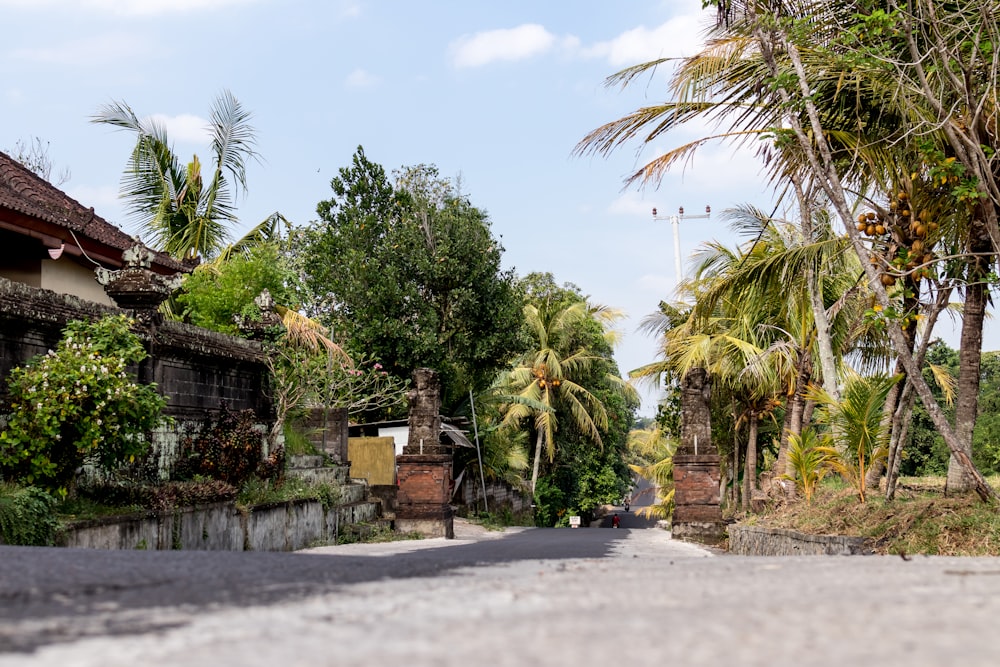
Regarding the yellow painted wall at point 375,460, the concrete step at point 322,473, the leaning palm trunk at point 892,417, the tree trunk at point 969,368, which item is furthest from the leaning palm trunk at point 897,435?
the yellow painted wall at point 375,460

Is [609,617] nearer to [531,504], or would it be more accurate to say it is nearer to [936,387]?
[531,504]

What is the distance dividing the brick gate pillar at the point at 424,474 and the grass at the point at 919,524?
25.1 feet

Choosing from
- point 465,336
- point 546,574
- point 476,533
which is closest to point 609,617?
point 546,574

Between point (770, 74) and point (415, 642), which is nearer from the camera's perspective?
point (415, 642)

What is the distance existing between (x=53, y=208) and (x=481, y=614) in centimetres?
1329

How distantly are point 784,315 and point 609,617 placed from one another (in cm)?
1801

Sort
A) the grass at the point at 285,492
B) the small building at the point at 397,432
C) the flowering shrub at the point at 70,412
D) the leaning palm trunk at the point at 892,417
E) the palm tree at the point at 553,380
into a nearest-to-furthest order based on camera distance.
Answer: the flowering shrub at the point at 70,412 → the leaning palm trunk at the point at 892,417 → the grass at the point at 285,492 → the small building at the point at 397,432 → the palm tree at the point at 553,380

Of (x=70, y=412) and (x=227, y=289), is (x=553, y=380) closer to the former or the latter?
(x=227, y=289)

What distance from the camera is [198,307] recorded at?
59.1 feet

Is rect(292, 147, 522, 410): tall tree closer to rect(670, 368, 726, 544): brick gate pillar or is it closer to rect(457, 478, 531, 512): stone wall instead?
rect(457, 478, 531, 512): stone wall

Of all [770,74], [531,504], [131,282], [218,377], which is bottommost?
[531,504]

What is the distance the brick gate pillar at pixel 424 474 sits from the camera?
1706cm

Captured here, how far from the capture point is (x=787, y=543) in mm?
11297

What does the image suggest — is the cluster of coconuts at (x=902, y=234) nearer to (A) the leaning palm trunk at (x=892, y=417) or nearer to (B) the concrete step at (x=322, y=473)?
(A) the leaning palm trunk at (x=892, y=417)
